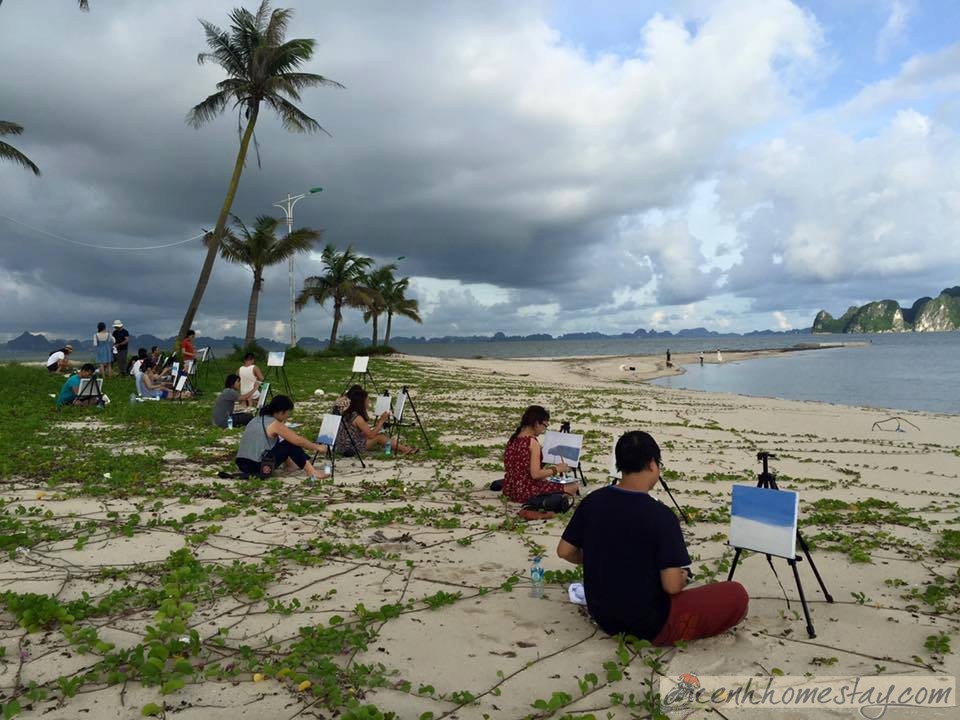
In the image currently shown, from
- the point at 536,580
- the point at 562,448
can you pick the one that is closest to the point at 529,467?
the point at 562,448

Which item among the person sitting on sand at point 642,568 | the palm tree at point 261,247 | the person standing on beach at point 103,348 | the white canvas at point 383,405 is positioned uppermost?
the palm tree at point 261,247

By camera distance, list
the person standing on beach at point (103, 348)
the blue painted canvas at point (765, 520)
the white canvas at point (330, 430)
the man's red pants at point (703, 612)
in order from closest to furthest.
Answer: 1. the man's red pants at point (703, 612)
2. the blue painted canvas at point (765, 520)
3. the white canvas at point (330, 430)
4. the person standing on beach at point (103, 348)

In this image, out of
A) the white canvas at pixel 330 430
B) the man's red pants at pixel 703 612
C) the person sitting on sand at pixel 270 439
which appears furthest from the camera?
the white canvas at pixel 330 430

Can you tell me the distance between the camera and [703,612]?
3.61 m

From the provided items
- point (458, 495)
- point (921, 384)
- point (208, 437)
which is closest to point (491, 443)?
point (458, 495)

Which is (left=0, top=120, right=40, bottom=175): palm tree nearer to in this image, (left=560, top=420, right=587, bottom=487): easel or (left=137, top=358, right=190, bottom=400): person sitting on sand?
(left=137, top=358, right=190, bottom=400): person sitting on sand

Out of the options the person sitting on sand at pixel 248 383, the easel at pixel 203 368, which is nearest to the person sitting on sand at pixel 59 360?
the easel at pixel 203 368

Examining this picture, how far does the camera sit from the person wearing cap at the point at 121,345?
70.6ft

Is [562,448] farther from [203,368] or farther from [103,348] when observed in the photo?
[203,368]

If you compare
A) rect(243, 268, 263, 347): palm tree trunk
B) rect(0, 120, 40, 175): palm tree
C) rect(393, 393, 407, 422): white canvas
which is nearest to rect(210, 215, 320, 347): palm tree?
rect(243, 268, 263, 347): palm tree trunk

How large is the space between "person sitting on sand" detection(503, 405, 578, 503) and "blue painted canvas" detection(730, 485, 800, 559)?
8.97ft

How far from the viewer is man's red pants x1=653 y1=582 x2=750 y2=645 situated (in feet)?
11.7

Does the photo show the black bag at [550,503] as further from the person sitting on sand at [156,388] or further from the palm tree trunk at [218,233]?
the palm tree trunk at [218,233]

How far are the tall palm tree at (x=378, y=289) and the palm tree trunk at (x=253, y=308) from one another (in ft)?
42.9
